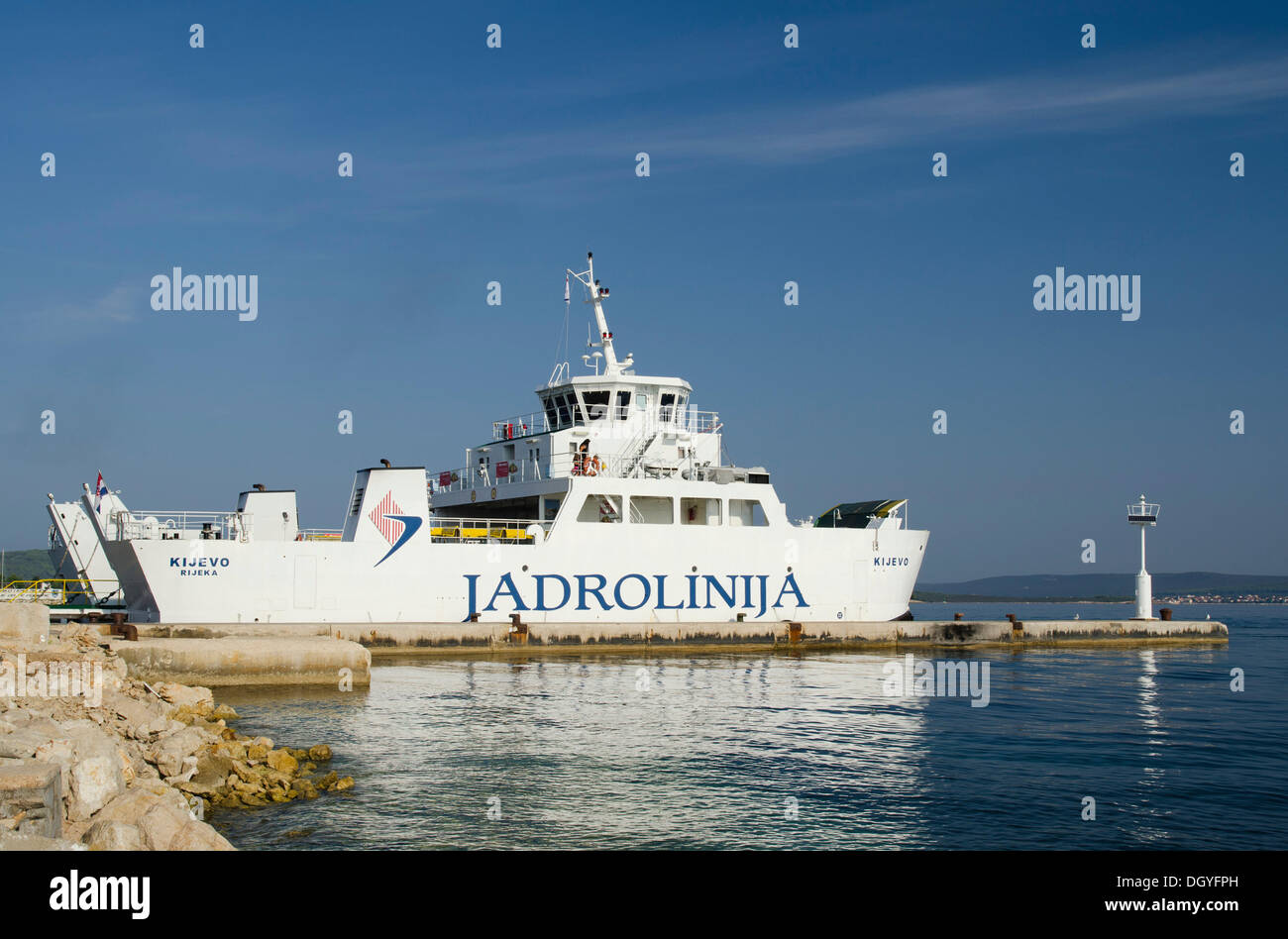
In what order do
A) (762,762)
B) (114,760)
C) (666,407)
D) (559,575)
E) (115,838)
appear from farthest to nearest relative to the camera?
(666,407) → (559,575) → (762,762) → (114,760) → (115,838)

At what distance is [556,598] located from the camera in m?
24.9

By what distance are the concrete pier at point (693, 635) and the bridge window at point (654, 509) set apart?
3113 millimetres

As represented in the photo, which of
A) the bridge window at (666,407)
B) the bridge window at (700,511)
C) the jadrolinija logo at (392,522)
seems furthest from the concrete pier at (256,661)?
the bridge window at (666,407)

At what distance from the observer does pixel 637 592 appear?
2558 cm

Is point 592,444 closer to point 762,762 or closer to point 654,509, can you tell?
point 654,509

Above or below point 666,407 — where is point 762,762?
below

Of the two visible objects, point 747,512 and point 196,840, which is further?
point 747,512

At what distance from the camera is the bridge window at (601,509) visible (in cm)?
2616

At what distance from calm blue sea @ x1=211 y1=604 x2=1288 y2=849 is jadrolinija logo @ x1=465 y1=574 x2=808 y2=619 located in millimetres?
2526

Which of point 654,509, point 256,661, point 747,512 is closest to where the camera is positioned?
point 256,661

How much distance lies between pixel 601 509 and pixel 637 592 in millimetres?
2280

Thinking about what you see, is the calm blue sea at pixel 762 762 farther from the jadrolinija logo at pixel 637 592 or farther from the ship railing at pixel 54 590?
the ship railing at pixel 54 590

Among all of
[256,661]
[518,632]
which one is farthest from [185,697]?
[518,632]
